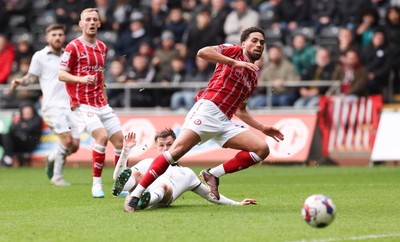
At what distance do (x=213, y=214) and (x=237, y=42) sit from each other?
12.8 metres

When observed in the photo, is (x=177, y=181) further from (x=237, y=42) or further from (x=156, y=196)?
(x=237, y=42)

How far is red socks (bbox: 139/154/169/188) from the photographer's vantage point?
1140cm

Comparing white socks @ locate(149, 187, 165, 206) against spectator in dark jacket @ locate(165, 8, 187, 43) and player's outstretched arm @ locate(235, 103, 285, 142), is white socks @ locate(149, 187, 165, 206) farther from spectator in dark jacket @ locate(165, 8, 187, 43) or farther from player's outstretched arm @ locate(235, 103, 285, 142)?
spectator in dark jacket @ locate(165, 8, 187, 43)

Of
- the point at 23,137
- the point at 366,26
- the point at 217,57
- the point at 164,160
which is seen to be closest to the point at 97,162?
the point at 164,160

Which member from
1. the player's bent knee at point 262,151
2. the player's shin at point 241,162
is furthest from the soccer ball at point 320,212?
the player's shin at point 241,162

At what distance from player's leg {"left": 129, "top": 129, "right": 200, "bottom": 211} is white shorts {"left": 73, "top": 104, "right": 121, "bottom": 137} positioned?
2813 millimetres

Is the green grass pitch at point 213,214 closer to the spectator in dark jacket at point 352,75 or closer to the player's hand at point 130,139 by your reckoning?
the player's hand at point 130,139

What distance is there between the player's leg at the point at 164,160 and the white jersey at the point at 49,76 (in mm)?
5847

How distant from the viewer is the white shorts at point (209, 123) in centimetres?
1188

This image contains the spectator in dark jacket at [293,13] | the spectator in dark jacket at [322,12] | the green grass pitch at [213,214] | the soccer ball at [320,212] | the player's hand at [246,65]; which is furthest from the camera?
the spectator in dark jacket at [293,13]

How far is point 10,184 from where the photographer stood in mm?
17203

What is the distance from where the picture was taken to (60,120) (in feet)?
56.7

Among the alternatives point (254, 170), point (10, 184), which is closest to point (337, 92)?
point (254, 170)

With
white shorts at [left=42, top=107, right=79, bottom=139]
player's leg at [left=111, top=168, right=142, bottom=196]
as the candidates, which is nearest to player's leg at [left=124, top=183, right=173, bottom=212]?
player's leg at [left=111, top=168, right=142, bottom=196]
